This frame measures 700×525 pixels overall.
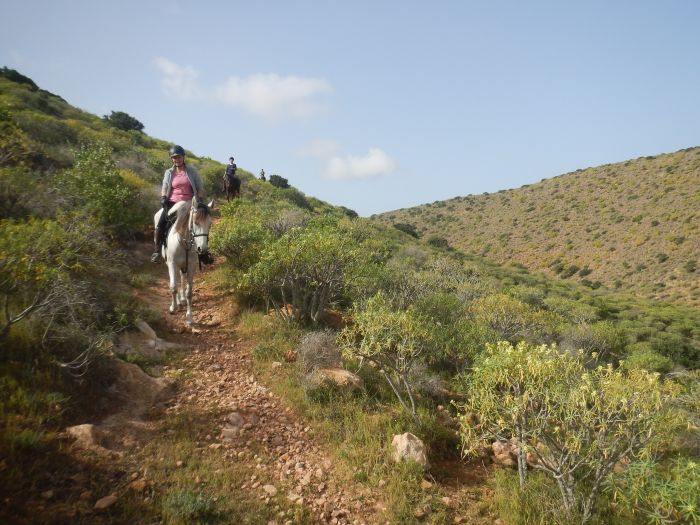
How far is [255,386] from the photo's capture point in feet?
22.7

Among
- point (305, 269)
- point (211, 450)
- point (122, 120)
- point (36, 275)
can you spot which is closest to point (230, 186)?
point (305, 269)

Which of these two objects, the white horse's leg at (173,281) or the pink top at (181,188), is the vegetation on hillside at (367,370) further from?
the pink top at (181,188)

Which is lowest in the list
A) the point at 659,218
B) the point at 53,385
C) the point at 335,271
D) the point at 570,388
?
the point at 53,385

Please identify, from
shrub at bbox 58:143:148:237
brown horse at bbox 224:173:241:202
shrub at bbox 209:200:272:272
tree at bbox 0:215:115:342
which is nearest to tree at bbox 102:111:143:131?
brown horse at bbox 224:173:241:202

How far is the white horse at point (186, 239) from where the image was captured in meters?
7.86

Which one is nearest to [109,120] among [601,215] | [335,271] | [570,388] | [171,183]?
[171,183]

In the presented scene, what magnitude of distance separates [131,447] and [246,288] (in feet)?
18.8

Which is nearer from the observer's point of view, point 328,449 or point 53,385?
point 53,385

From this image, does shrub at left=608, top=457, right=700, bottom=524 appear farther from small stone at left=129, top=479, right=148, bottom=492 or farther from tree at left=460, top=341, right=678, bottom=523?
small stone at left=129, top=479, right=148, bottom=492

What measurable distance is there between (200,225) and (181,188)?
1.51m

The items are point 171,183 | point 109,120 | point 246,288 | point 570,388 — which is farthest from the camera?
point 109,120

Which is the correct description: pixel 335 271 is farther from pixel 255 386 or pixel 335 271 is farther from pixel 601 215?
pixel 601 215

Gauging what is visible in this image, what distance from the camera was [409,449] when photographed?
17.9 feet

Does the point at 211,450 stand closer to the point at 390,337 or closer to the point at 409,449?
the point at 409,449
